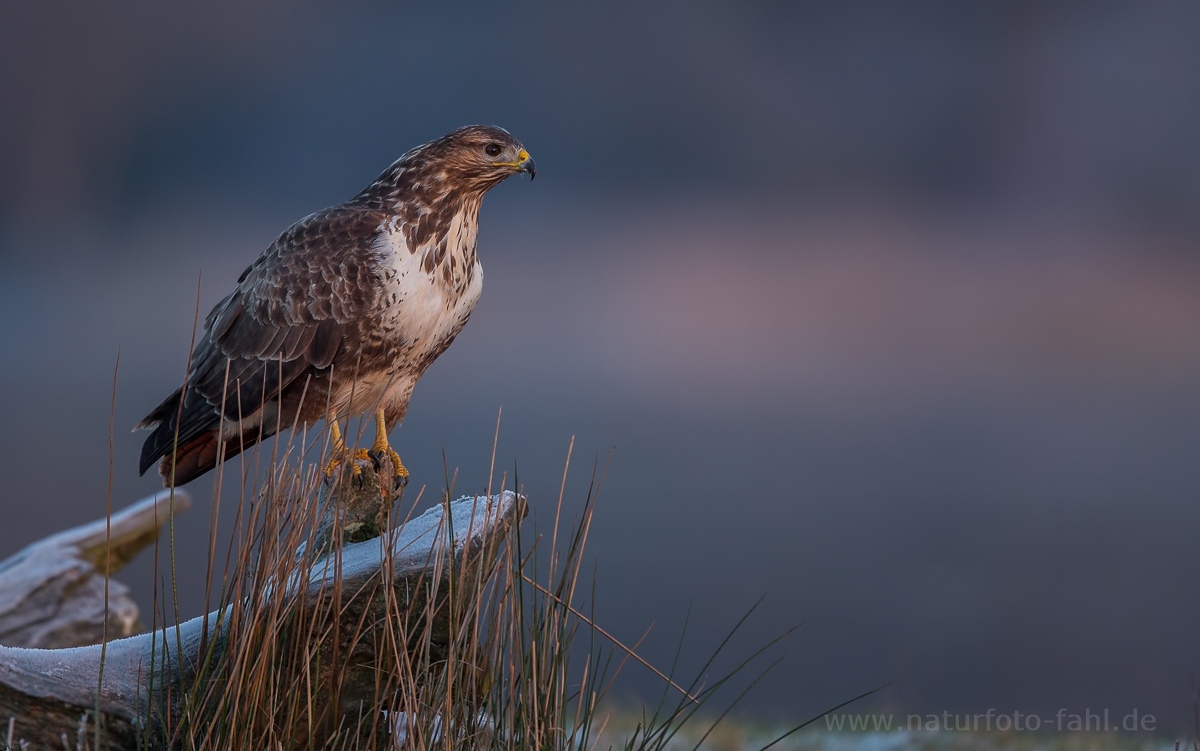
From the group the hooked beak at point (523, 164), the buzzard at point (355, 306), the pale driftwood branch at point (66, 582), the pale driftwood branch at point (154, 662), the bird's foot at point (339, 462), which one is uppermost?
the hooked beak at point (523, 164)

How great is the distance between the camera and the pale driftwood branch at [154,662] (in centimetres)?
312

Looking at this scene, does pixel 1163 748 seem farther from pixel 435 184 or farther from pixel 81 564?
pixel 81 564

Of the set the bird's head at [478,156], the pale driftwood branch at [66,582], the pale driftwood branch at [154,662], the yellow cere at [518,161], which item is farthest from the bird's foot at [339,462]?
the pale driftwood branch at [66,582]

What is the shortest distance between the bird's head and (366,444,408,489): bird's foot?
125cm

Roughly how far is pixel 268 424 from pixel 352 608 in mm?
1424

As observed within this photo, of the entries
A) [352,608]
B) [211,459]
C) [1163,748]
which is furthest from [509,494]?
[1163,748]

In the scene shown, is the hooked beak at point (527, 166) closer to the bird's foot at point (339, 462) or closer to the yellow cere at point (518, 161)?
the yellow cere at point (518, 161)

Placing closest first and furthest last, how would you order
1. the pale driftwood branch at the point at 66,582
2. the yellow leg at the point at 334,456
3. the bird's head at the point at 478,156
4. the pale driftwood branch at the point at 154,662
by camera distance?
1. the pale driftwood branch at the point at 154,662
2. the yellow leg at the point at 334,456
3. the bird's head at the point at 478,156
4. the pale driftwood branch at the point at 66,582

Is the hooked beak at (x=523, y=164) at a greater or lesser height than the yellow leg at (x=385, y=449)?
greater

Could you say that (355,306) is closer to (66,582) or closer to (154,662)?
(154,662)

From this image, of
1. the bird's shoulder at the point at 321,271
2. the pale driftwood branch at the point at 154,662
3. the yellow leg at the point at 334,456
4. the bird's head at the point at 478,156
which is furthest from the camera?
the bird's head at the point at 478,156

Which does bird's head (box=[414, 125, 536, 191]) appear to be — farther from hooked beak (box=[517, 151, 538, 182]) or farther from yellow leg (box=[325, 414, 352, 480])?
yellow leg (box=[325, 414, 352, 480])

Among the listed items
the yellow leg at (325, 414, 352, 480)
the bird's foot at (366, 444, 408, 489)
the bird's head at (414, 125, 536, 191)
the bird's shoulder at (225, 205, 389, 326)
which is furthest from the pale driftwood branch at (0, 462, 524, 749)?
the bird's head at (414, 125, 536, 191)

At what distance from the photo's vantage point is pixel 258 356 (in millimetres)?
4281
